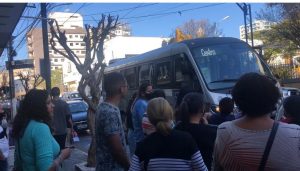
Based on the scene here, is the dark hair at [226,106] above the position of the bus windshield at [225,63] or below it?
below

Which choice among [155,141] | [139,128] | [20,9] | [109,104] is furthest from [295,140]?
[20,9]

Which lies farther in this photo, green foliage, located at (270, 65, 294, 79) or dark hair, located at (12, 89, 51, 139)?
green foliage, located at (270, 65, 294, 79)

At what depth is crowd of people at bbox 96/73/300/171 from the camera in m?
2.55

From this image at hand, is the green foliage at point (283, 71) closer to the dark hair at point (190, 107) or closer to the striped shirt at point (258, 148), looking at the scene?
the dark hair at point (190, 107)

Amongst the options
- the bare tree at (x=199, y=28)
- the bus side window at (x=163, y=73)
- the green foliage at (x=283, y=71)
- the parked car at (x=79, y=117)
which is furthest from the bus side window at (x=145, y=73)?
the bare tree at (x=199, y=28)

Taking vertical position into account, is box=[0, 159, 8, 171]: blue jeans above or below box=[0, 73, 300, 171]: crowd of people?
below

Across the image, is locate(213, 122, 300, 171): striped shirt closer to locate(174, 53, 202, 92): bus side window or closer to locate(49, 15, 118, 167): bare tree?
locate(49, 15, 118, 167): bare tree

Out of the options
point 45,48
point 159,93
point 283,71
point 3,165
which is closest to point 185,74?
point 45,48

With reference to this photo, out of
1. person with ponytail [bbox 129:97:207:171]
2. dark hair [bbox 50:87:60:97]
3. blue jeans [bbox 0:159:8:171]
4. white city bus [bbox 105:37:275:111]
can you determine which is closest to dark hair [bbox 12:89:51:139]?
person with ponytail [bbox 129:97:207:171]

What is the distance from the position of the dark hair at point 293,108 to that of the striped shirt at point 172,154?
4.11ft

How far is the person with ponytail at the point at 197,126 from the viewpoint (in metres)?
4.01

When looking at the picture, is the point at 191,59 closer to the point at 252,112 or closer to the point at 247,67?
the point at 247,67

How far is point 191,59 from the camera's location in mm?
11570

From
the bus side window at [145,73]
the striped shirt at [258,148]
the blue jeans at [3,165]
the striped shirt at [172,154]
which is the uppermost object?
the bus side window at [145,73]
